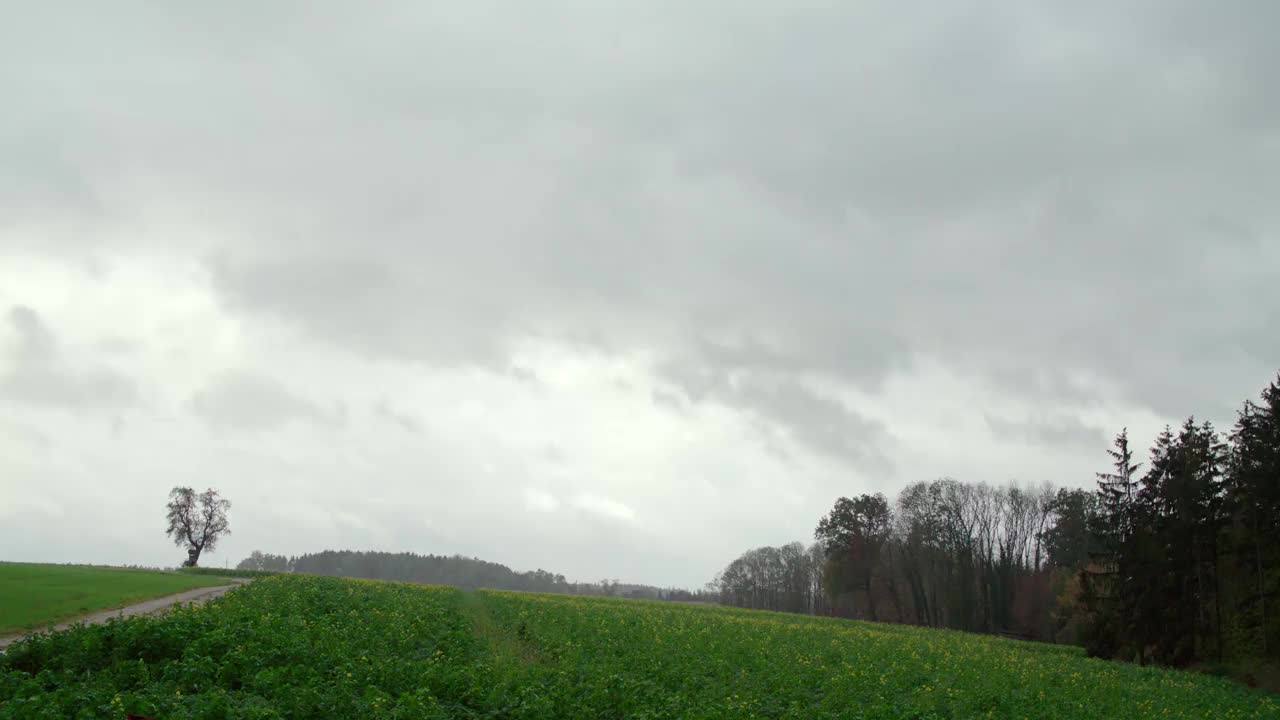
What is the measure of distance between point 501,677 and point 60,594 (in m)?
36.9

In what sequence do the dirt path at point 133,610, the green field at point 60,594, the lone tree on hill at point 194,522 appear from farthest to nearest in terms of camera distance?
the lone tree on hill at point 194,522 → the green field at point 60,594 → the dirt path at point 133,610

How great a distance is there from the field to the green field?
334 inches

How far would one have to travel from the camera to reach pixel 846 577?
82250mm

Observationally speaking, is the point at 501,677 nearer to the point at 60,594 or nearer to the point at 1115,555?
the point at 60,594

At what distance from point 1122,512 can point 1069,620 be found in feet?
64.8

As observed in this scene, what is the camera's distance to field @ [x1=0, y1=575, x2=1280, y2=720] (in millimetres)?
13844

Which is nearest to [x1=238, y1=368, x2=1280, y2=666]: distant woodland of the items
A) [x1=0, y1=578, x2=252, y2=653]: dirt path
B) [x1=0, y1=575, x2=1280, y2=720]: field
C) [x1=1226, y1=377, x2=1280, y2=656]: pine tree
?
[x1=1226, y1=377, x2=1280, y2=656]: pine tree

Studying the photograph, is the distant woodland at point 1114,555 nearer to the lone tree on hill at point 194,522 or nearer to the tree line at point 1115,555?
the tree line at point 1115,555

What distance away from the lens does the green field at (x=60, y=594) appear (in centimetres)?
3032

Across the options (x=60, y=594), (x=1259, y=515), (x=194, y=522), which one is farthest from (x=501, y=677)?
(x=194, y=522)

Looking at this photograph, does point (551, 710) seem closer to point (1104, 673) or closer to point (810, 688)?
point (810, 688)

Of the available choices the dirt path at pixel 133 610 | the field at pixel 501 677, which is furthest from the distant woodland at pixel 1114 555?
the dirt path at pixel 133 610

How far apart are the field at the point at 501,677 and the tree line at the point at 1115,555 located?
9.93m

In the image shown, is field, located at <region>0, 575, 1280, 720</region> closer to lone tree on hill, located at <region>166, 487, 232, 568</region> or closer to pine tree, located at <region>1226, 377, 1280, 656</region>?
pine tree, located at <region>1226, 377, 1280, 656</region>
